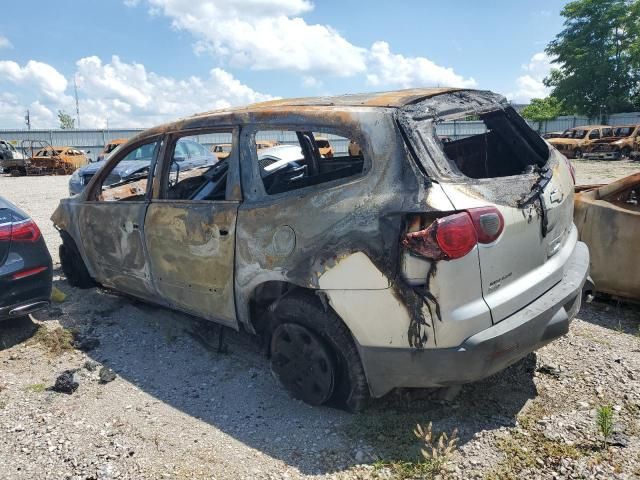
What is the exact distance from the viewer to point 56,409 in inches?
125

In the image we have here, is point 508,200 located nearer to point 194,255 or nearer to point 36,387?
point 194,255

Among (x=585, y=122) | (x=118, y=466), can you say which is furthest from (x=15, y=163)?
(x=585, y=122)

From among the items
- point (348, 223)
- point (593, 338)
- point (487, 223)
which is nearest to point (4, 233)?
point (348, 223)

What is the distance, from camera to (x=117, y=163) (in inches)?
Answer: 171

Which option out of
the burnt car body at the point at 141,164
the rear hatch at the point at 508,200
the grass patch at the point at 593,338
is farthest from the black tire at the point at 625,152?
the rear hatch at the point at 508,200

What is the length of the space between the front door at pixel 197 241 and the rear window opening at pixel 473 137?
47.9 inches

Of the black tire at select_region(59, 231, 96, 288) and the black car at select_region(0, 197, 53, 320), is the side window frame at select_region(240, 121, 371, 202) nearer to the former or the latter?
the black car at select_region(0, 197, 53, 320)

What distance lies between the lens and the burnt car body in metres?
4.64

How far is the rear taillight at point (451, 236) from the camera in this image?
90.6 inches

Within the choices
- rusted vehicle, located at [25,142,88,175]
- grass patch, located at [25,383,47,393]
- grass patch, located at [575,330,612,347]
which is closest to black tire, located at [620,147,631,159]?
grass patch, located at [575,330,612,347]

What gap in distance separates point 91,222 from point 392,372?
10.2 ft

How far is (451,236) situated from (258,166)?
4.61 feet

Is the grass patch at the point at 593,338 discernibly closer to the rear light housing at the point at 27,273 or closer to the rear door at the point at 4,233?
the rear light housing at the point at 27,273

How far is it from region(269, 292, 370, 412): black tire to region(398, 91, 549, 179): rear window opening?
→ 98cm
